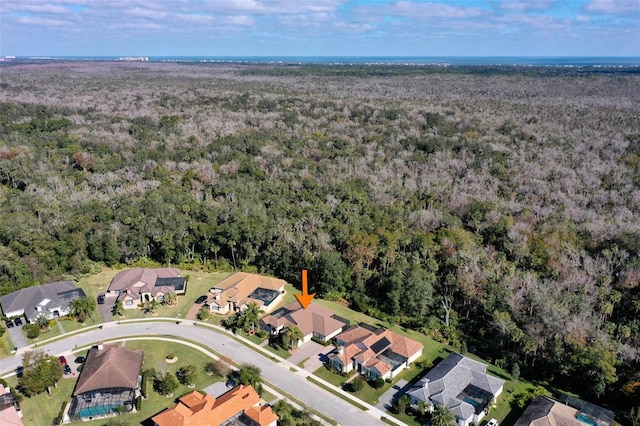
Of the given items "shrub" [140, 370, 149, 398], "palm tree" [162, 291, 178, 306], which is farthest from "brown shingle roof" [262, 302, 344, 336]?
"shrub" [140, 370, 149, 398]

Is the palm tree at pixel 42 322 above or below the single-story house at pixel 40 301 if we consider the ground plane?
below

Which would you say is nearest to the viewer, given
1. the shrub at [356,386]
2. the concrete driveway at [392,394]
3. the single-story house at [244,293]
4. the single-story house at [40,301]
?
the concrete driveway at [392,394]

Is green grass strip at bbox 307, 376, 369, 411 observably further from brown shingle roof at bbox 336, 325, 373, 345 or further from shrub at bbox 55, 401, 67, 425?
shrub at bbox 55, 401, 67, 425

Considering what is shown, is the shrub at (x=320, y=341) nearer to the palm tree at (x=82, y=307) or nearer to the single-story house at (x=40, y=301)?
the palm tree at (x=82, y=307)

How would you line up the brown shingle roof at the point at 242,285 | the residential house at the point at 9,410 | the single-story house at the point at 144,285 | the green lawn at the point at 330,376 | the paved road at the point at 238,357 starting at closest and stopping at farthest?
the residential house at the point at 9,410, the paved road at the point at 238,357, the green lawn at the point at 330,376, the brown shingle roof at the point at 242,285, the single-story house at the point at 144,285

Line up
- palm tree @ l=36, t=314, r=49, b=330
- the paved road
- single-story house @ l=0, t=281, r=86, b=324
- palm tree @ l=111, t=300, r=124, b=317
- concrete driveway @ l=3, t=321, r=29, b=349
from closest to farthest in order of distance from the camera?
the paved road
concrete driveway @ l=3, t=321, r=29, b=349
palm tree @ l=36, t=314, r=49, b=330
single-story house @ l=0, t=281, r=86, b=324
palm tree @ l=111, t=300, r=124, b=317

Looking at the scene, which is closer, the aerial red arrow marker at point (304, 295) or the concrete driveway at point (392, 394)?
the concrete driveway at point (392, 394)

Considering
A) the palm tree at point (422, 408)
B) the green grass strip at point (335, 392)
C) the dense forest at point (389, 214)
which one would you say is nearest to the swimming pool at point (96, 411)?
the green grass strip at point (335, 392)
